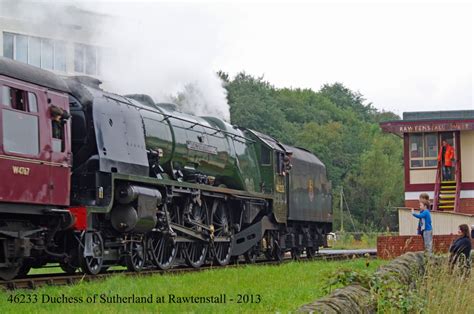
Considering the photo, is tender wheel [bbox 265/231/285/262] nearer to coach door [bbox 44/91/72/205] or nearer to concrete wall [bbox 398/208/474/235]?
concrete wall [bbox 398/208/474/235]

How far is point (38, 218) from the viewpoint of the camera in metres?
13.7

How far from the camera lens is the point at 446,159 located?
29156 mm

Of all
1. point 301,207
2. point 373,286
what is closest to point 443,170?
point 301,207

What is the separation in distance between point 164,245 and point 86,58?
9800mm

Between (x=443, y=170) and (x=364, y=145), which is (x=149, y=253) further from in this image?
(x=364, y=145)

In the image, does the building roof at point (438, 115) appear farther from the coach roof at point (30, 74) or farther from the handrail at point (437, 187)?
the coach roof at point (30, 74)

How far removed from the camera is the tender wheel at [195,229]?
18.8m

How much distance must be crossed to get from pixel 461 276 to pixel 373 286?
3814 mm

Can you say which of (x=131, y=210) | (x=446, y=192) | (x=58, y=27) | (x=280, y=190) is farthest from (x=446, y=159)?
(x=131, y=210)

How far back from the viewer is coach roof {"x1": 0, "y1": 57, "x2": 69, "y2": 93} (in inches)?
505

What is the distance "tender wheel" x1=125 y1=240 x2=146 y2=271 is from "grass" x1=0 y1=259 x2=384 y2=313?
1275 millimetres

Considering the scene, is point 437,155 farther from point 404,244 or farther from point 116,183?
point 116,183

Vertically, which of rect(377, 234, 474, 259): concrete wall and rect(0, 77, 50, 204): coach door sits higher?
rect(0, 77, 50, 204): coach door

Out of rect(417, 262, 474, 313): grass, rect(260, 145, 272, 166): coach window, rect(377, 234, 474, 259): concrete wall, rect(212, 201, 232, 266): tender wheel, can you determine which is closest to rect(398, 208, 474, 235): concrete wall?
rect(377, 234, 474, 259): concrete wall
